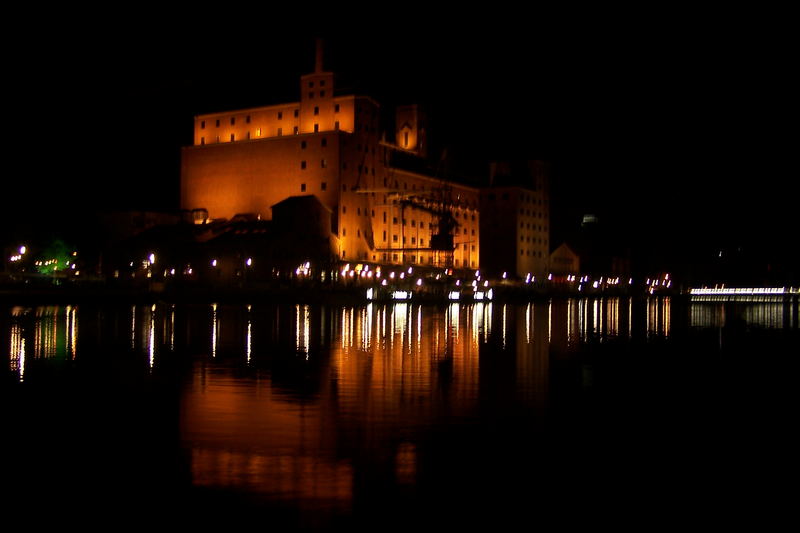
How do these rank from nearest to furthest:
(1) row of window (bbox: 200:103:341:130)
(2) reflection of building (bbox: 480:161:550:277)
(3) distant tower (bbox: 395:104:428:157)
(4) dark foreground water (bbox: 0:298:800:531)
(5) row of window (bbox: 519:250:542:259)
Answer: (4) dark foreground water (bbox: 0:298:800:531), (1) row of window (bbox: 200:103:341:130), (3) distant tower (bbox: 395:104:428:157), (2) reflection of building (bbox: 480:161:550:277), (5) row of window (bbox: 519:250:542:259)

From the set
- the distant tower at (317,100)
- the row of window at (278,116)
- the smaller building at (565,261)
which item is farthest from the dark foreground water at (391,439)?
the smaller building at (565,261)

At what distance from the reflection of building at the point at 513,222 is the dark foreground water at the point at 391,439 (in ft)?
224

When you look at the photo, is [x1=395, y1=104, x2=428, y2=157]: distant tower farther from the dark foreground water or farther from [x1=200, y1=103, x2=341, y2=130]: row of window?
the dark foreground water

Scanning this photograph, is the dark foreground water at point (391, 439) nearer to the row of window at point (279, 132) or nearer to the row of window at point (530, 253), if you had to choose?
the row of window at point (279, 132)

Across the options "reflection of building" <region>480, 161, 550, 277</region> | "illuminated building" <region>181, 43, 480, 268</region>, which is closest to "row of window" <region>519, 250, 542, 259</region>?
"reflection of building" <region>480, 161, 550, 277</region>

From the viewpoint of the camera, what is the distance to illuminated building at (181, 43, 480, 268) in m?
62.3

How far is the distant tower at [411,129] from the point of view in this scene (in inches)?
3150

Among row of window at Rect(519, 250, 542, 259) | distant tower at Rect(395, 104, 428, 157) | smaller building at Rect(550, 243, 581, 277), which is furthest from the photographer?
smaller building at Rect(550, 243, 581, 277)

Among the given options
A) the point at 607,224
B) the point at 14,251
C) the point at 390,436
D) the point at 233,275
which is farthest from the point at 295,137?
the point at 390,436

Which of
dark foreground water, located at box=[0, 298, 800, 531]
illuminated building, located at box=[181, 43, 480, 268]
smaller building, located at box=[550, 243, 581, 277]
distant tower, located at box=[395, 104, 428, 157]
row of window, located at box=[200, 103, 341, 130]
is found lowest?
dark foreground water, located at box=[0, 298, 800, 531]

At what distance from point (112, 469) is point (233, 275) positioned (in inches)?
1838

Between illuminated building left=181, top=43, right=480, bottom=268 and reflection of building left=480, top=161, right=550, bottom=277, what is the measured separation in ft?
38.7

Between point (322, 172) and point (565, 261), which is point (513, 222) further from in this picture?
point (322, 172)

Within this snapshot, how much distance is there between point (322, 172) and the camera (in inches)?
2452
